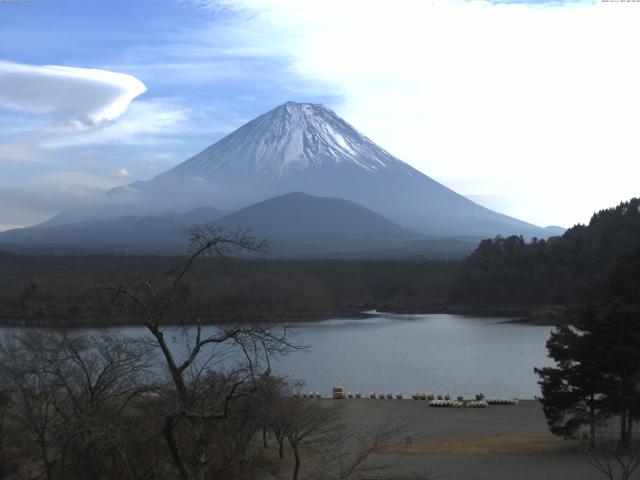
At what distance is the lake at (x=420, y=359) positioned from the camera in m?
18.7

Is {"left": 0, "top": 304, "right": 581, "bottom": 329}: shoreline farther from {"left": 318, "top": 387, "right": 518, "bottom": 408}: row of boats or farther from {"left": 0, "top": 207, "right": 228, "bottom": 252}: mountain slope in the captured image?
{"left": 0, "top": 207, "right": 228, "bottom": 252}: mountain slope

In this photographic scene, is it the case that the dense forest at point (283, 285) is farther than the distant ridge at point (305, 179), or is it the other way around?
the distant ridge at point (305, 179)

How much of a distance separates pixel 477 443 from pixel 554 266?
3200 cm

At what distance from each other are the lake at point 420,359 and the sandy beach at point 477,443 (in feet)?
7.38

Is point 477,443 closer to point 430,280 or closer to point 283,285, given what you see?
point 283,285

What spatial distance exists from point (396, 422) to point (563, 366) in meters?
3.71

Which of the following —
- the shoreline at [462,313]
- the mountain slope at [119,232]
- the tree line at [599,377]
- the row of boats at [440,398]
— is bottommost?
the row of boats at [440,398]

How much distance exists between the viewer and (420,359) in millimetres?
22719

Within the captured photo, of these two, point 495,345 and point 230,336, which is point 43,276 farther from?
point 230,336

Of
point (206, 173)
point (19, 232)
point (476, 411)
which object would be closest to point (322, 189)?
point (206, 173)

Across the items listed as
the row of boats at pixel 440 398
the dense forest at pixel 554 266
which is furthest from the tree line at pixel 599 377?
the dense forest at pixel 554 266

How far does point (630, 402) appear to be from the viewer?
981 cm

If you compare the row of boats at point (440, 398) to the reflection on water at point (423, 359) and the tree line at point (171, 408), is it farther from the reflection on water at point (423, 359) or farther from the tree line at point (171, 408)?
the tree line at point (171, 408)

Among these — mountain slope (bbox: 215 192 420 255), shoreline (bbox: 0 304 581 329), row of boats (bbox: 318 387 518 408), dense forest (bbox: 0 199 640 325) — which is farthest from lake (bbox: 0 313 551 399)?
mountain slope (bbox: 215 192 420 255)
